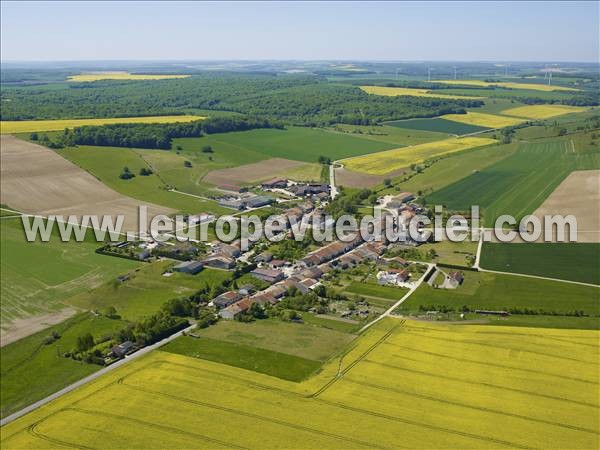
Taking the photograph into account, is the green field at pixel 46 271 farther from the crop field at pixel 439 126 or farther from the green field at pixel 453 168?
the crop field at pixel 439 126

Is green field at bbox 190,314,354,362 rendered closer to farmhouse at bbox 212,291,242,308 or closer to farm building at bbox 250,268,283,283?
farmhouse at bbox 212,291,242,308

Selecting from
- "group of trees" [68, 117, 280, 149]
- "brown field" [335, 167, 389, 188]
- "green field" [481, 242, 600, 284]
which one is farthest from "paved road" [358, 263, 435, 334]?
"group of trees" [68, 117, 280, 149]

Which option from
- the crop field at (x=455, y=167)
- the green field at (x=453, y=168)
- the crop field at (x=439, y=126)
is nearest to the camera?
the green field at (x=453, y=168)

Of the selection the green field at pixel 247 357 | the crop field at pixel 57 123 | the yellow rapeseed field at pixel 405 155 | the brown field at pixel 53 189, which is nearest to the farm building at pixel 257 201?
the brown field at pixel 53 189

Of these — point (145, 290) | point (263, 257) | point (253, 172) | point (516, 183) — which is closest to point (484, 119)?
point (516, 183)

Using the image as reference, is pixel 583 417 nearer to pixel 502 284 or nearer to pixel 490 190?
pixel 502 284

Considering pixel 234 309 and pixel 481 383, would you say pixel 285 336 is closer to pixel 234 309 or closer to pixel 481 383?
pixel 234 309
